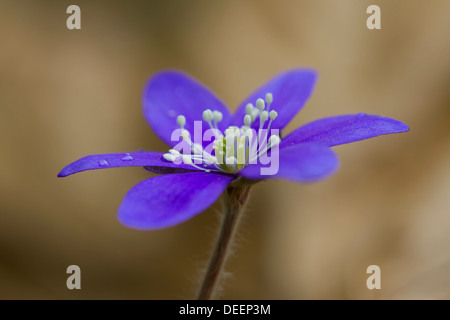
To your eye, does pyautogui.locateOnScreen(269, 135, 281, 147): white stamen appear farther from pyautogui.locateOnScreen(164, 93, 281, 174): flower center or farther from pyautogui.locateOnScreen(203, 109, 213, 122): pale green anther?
pyautogui.locateOnScreen(203, 109, 213, 122): pale green anther

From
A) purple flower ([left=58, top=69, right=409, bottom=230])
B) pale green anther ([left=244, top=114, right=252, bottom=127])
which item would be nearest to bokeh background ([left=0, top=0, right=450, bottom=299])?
purple flower ([left=58, top=69, right=409, bottom=230])

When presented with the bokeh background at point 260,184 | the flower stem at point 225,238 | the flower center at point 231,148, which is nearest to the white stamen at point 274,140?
the flower center at point 231,148

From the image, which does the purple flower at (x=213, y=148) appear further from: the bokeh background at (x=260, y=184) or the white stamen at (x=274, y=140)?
the bokeh background at (x=260, y=184)

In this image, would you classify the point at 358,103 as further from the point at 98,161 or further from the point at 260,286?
the point at 98,161

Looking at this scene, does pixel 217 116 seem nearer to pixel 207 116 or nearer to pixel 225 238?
pixel 207 116

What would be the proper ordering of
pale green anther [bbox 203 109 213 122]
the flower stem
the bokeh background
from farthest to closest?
the bokeh background < pale green anther [bbox 203 109 213 122] < the flower stem

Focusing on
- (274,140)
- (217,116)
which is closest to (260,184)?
(217,116)

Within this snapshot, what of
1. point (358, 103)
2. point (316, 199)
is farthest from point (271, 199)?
point (358, 103)
